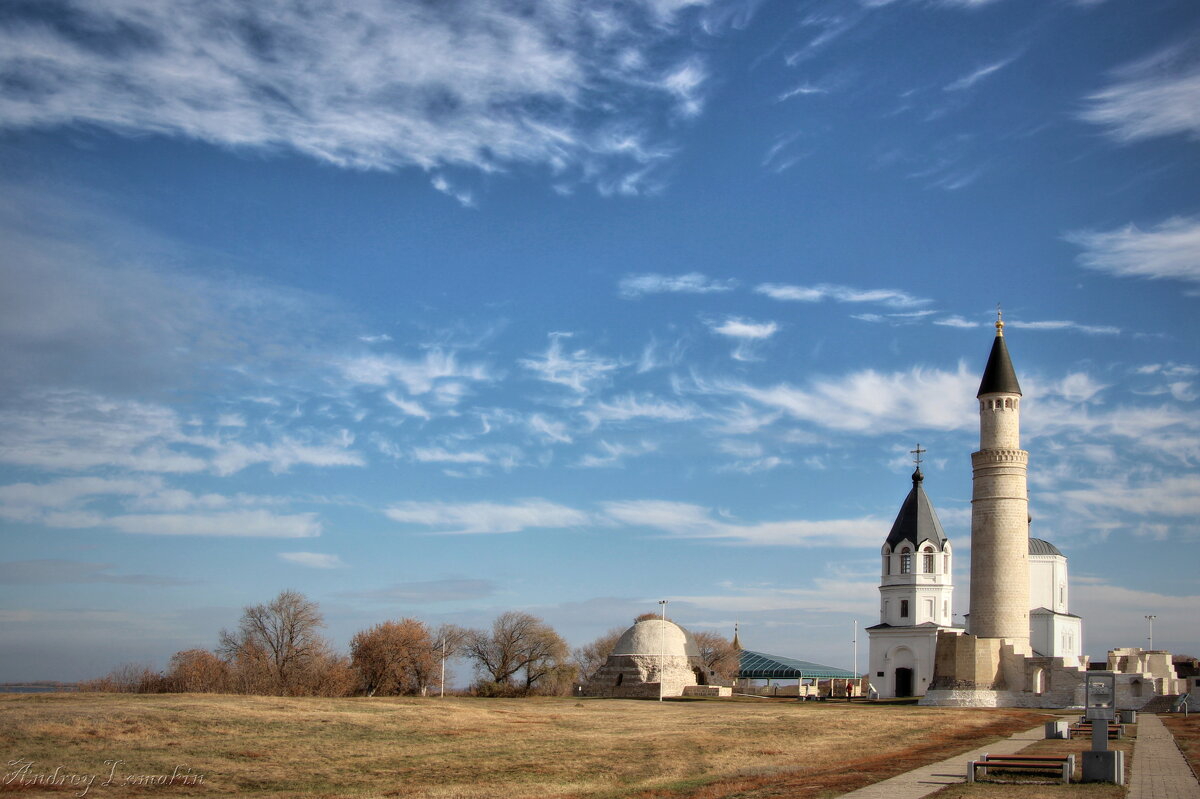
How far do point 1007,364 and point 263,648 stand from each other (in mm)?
44550

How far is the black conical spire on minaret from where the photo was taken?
60.8 m

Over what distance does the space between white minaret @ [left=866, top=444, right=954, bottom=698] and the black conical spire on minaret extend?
17.2 m

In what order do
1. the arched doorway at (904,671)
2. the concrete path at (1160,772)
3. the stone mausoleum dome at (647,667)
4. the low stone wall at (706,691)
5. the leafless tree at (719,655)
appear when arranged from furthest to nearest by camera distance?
the leafless tree at (719,655) → the arched doorway at (904,671) → the stone mausoleum dome at (647,667) → the low stone wall at (706,691) → the concrete path at (1160,772)

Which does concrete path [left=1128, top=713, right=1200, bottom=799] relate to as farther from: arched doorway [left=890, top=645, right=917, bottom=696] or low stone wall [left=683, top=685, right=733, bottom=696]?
arched doorway [left=890, top=645, right=917, bottom=696]

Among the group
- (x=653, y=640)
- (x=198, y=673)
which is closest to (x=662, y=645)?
(x=653, y=640)

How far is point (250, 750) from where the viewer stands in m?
24.1

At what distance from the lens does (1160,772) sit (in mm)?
20547

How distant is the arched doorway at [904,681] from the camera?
2876 inches

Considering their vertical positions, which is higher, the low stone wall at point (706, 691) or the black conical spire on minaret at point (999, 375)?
the black conical spire on minaret at point (999, 375)

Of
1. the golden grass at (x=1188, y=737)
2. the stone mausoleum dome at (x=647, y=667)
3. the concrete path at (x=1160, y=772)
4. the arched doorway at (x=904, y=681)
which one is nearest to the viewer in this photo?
the concrete path at (x=1160, y=772)

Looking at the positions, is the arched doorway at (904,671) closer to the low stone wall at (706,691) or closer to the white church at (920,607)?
the white church at (920,607)

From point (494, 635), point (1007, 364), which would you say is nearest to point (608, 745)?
point (1007, 364)

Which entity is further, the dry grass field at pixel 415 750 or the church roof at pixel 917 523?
the church roof at pixel 917 523

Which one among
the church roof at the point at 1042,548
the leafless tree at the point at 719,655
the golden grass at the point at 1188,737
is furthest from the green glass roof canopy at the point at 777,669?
the golden grass at the point at 1188,737
